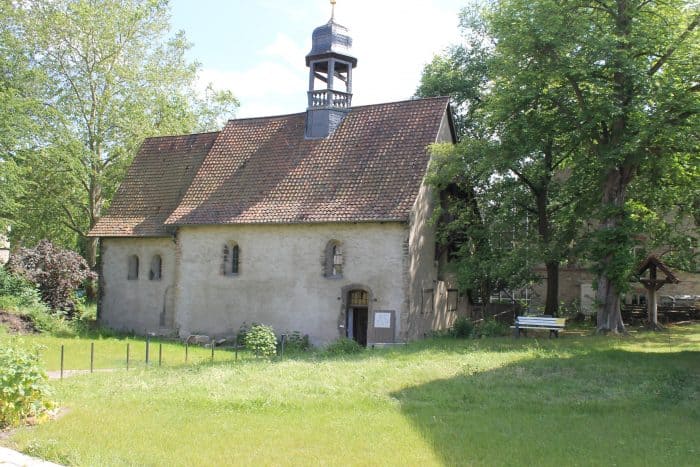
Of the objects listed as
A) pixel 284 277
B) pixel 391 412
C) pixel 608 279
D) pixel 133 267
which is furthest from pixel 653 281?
pixel 133 267

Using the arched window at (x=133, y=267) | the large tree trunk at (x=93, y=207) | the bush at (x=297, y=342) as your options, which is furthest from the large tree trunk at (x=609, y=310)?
the large tree trunk at (x=93, y=207)

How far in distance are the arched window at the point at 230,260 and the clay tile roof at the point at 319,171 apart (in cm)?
131

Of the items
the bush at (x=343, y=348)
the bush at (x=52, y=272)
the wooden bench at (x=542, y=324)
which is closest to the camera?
the bush at (x=343, y=348)

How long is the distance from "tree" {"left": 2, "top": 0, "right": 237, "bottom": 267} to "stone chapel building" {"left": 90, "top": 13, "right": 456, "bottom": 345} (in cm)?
587

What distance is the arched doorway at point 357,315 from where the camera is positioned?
25078mm

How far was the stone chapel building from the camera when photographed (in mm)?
24578

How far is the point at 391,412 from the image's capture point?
1212cm

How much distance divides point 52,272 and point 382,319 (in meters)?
15.4

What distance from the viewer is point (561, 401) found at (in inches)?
512

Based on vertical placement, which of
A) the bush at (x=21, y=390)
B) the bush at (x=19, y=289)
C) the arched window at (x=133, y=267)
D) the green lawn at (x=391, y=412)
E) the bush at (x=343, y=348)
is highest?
the arched window at (x=133, y=267)

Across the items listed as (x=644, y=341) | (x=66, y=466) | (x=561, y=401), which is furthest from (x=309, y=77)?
(x=66, y=466)

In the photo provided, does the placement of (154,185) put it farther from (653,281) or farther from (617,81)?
(653,281)

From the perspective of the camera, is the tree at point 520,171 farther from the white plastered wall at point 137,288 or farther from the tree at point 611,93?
the white plastered wall at point 137,288

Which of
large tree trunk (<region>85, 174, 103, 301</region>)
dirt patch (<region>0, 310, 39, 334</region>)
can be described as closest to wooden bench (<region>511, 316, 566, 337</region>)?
dirt patch (<region>0, 310, 39, 334</region>)
